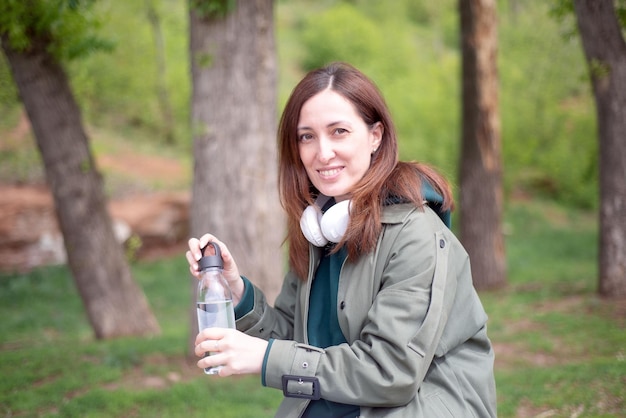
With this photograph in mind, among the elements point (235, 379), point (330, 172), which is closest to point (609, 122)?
point (235, 379)

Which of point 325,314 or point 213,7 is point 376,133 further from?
point 213,7

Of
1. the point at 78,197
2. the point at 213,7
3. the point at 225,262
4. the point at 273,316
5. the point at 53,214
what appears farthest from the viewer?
the point at 53,214

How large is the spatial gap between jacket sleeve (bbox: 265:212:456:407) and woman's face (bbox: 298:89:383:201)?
40 centimetres

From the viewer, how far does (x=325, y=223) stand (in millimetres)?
2314

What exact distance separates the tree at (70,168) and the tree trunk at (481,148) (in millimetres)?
5159

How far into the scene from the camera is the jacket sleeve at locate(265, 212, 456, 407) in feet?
6.73

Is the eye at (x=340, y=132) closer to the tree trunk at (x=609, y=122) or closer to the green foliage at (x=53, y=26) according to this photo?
the green foliage at (x=53, y=26)

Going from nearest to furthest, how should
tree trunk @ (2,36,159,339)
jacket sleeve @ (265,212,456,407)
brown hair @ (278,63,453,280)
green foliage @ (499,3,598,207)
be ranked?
jacket sleeve @ (265,212,456,407) → brown hair @ (278,63,453,280) → tree trunk @ (2,36,159,339) → green foliage @ (499,3,598,207)

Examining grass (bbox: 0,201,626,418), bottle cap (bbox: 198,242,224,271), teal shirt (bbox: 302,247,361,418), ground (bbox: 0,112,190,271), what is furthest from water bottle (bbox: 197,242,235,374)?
ground (bbox: 0,112,190,271)

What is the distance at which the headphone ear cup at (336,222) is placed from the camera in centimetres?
229

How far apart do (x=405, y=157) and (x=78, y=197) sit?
13.3 meters

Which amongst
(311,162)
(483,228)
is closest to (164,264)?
(483,228)

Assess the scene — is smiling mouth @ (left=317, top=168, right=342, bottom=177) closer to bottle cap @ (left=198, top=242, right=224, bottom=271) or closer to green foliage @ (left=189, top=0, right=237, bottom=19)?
bottle cap @ (left=198, top=242, right=224, bottom=271)

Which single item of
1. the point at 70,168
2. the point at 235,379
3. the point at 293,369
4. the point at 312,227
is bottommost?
the point at 235,379
